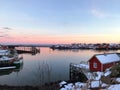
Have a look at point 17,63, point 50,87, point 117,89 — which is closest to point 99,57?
point 50,87

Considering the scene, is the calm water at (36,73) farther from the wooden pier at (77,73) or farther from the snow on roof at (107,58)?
the snow on roof at (107,58)

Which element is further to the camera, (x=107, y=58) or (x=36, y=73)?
(x=36, y=73)

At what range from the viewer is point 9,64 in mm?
44875

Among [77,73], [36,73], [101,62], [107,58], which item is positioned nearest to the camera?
[101,62]

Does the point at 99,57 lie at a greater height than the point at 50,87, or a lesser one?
greater

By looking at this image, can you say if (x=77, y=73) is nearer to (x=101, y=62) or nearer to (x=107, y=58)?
(x=101, y=62)

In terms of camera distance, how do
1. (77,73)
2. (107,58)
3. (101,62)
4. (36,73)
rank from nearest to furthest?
(101,62) → (107,58) → (77,73) → (36,73)

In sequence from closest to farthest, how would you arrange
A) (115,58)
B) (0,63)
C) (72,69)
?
(115,58)
(72,69)
(0,63)

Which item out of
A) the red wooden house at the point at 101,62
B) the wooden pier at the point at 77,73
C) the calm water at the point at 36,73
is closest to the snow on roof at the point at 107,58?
the red wooden house at the point at 101,62

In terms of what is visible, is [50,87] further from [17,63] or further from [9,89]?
[17,63]

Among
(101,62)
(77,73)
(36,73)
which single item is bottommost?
(36,73)

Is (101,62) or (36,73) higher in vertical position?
(101,62)

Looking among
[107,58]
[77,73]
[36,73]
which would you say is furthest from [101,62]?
[36,73]

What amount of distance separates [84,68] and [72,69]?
2605 millimetres
